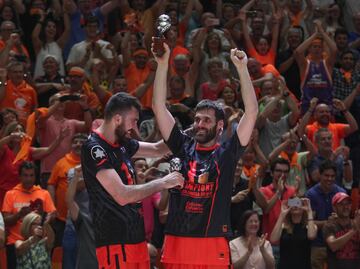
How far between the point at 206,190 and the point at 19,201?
4.29 m

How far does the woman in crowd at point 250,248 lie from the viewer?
38.8 ft

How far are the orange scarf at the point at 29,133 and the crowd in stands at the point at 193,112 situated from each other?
→ 0.07 ft

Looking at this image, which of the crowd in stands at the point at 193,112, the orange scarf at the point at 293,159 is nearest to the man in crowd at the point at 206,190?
the crowd in stands at the point at 193,112

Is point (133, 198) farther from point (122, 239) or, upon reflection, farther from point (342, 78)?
point (342, 78)

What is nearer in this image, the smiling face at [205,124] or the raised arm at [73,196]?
the smiling face at [205,124]

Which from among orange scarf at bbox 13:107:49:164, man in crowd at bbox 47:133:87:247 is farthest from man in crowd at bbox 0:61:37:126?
man in crowd at bbox 47:133:87:247

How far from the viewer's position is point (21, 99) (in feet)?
47.2

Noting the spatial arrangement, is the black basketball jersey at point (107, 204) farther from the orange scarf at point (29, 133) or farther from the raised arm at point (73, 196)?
the orange scarf at point (29, 133)

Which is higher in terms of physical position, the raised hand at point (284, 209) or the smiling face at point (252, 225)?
the raised hand at point (284, 209)

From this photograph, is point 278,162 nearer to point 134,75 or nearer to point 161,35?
point 134,75

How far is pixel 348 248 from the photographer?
12539 mm

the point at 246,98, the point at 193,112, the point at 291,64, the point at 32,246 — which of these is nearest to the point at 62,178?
the point at 32,246

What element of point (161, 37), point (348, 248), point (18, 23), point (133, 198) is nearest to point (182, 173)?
point (133, 198)

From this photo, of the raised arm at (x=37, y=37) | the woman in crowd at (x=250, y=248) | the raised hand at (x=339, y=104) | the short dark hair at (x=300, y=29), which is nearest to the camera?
the woman in crowd at (x=250, y=248)
